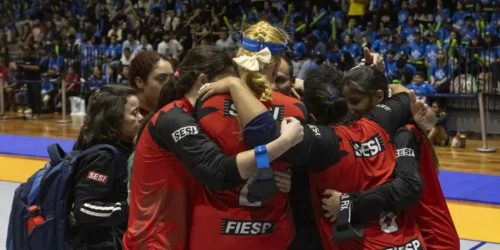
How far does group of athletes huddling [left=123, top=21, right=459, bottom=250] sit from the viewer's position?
7.51 feet

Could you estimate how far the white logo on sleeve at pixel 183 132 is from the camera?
2319 mm

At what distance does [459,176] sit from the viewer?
8.27 meters

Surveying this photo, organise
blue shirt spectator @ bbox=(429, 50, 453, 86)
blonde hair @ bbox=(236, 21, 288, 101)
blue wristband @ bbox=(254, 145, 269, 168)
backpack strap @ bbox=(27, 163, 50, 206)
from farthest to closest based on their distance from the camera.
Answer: blue shirt spectator @ bbox=(429, 50, 453, 86) → backpack strap @ bbox=(27, 163, 50, 206) → blonde hair @ bbox=(236, 21, 288, 101) → blue wristband @ bbox=(254, 145, 269, 168)

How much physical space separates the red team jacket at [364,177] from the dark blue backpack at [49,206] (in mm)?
1011

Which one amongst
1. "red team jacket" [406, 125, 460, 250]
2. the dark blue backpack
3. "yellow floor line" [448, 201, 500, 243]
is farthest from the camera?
"yellow floor line" [448, 201, 500, 243]

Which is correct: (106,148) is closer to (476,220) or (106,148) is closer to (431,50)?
(476,220)

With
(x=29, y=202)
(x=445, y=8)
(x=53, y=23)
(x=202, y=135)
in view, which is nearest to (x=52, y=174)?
(x=29, y=202)

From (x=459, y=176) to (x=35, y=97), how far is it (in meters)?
11.3

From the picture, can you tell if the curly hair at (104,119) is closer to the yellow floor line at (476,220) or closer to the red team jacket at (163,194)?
the red team jacket at (163,194)

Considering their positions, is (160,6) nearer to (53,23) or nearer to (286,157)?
(53,23)

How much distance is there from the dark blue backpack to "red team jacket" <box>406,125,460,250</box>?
1.28 metres

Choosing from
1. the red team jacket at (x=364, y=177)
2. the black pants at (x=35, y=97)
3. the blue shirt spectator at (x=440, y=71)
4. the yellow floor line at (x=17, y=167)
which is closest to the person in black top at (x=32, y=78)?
the black pants at (x=35, y=97)

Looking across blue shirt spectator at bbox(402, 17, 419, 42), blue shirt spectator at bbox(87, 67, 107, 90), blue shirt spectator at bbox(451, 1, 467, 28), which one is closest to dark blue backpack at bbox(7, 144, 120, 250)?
blue shirt spectator at bbox(402, 17, 419, 42)

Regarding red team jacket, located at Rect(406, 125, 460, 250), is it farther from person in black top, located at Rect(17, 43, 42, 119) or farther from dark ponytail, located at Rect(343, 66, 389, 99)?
person in black top, located at Rect(17, 43, 42, 119)
